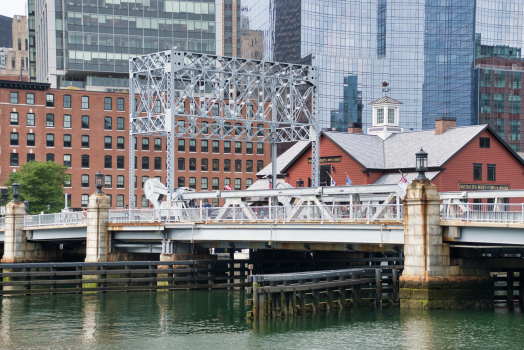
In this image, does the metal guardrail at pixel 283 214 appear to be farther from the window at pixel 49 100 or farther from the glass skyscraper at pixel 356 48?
the glass skyscraper at pixel 356 48

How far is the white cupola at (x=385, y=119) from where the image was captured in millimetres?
75625

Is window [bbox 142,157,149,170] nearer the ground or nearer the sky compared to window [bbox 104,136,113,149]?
nearer the ground

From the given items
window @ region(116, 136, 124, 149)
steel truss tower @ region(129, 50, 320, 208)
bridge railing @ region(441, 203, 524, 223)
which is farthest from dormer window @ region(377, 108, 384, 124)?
window @ region(116, 136, 124, 149)

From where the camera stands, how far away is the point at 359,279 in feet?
127

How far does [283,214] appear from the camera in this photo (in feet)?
143

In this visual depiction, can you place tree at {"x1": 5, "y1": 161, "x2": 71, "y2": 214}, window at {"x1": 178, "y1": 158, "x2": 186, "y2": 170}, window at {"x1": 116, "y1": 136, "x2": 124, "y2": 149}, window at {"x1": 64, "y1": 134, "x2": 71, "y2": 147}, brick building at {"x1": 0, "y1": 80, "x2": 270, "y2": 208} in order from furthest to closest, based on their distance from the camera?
window at {"x1": 178, "y1": 158, "x2": 186, "y2": 170} < window at {"x1": 116, "y1": 136, "x2": 124, "y2": 149} < window at {"x1": 64, "y1": 134, "x2": 71, "y2": 147} < brick building at {"x1": 0, "y1": 80, "x2": 270, "y2": 208} < tree at {"x1": 5, "y1": 161, "x2": 71, "y2": 214}

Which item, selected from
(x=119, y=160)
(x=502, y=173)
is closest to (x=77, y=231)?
(x=502, y=173)

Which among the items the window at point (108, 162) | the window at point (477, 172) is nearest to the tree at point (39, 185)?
the window at point (108, 162)

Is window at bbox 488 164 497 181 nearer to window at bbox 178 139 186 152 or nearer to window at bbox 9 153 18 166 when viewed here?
window at bbox 178 139 186 152

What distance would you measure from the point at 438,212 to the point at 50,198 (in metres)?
67.4

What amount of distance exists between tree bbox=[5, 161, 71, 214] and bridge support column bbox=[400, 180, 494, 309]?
65.2 meters

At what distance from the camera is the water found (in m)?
30.0

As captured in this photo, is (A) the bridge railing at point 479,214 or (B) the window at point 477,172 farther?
(B) the window at point 477,172

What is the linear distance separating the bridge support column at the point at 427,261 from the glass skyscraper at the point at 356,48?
115 m
